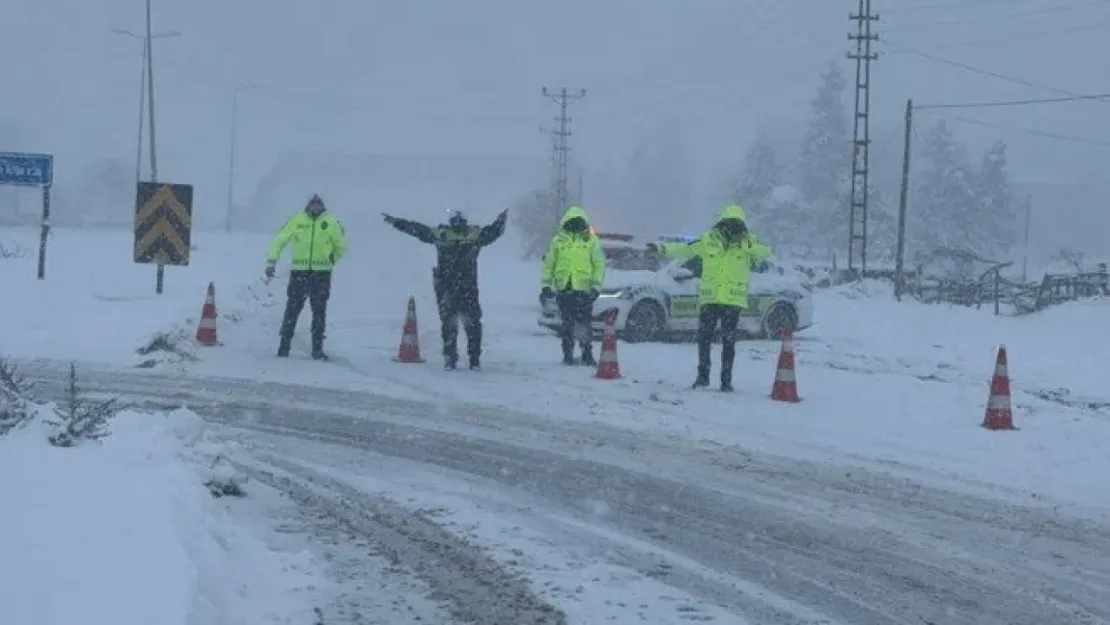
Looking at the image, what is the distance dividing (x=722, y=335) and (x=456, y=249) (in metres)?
3.38

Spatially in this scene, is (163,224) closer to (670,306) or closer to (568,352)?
(568,352)

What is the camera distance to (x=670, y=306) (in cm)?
2244

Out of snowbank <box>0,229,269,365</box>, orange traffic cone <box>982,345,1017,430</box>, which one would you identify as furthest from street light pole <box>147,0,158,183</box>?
orange traffic cone <box>982,345,1017,430</box>

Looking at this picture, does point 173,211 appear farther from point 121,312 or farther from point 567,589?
point 567,589

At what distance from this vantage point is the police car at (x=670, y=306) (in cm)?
2206

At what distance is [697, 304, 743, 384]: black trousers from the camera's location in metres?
15.1

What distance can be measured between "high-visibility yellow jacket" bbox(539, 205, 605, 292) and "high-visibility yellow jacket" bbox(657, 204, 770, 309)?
200cm

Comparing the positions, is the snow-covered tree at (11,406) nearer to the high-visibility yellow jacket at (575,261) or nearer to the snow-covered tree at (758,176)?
the high-visibility yellow jacket at (575,261)

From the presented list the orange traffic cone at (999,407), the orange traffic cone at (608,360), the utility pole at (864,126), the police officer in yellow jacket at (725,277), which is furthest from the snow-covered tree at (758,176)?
the orange traffic cone at (999,407)

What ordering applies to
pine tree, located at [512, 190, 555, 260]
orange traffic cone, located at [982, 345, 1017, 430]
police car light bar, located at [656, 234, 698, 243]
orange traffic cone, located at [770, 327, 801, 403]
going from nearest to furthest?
orange traffic cone, located at [982, 345, 1017, 430] → orange traffic cone, located at [770, 327, 801, 403] → police car light bar, located at [656, 234, 698, 243] → pine tree, located at [512, 190, 555, 260]

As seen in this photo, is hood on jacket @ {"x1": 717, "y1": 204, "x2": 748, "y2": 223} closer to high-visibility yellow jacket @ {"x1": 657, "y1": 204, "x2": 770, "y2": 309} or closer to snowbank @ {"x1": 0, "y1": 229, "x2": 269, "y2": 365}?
high-visibility yellow jacket @ {"x1": 657, "y1": 204, "x2": 770, "y2": 309}

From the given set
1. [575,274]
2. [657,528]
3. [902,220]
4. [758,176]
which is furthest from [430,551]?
[758,176]

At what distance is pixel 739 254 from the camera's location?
15.1 m

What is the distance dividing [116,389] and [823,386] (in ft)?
24.3
